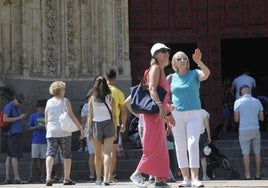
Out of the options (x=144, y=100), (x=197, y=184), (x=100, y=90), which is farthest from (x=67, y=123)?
(x=197, y=184)

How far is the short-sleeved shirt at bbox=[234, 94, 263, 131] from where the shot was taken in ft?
50.7

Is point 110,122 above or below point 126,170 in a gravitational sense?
above

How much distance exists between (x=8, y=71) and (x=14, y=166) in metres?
3.65

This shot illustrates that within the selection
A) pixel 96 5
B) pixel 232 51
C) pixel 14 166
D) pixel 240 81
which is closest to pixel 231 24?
pixel 240 81

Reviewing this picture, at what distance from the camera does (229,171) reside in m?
15.4

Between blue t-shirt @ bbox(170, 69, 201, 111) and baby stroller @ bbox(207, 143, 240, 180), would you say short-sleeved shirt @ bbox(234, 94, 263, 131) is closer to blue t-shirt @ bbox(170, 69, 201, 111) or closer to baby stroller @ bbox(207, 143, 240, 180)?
baby stroller @ bbox(207, 143, 240, 180)

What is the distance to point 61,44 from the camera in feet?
63.4

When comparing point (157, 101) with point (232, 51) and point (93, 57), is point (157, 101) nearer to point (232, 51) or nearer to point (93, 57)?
point (93, 57)

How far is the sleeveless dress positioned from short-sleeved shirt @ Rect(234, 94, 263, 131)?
451cm

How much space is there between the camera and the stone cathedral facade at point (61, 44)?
18703 mm

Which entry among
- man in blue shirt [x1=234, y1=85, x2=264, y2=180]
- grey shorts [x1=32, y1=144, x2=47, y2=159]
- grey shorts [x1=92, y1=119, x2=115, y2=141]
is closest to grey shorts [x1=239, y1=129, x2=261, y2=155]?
man in blue shirt [x1=234, y1=85, x2=264, y2=180]

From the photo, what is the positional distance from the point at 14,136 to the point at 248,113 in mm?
4675

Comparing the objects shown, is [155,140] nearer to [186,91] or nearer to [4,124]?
[186,91]

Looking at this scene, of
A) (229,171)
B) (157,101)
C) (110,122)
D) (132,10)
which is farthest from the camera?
(132,10)
